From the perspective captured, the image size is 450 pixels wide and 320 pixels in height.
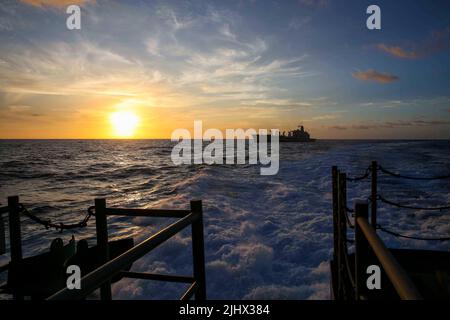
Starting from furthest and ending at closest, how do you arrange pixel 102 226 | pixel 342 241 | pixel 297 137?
pixel 297 137 → pixel 342 241 → pixel 102 226

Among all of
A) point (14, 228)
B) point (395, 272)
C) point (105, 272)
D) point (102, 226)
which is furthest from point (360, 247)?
point (14, 228)

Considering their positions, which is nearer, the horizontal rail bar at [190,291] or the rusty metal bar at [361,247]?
the rusty metal bar at [361,247]

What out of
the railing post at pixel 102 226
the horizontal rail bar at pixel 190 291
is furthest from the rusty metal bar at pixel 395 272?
the railing post at pixel 102 226

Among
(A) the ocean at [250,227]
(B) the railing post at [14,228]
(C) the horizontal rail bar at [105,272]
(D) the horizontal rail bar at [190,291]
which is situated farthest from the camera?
(A) the ocean at [250,227]

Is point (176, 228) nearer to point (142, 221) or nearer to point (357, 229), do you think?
point (357, 229)

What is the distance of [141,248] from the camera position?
6.05 ft

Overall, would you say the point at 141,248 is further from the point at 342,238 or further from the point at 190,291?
the point at 342,238

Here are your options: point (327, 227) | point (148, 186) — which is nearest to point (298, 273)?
point (327, 227)

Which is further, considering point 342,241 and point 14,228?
point 14,228

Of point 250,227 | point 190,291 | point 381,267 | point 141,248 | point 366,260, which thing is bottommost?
point 250,227

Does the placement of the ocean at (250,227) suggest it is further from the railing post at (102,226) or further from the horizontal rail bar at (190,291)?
the horizontal rail bar at (190,291)

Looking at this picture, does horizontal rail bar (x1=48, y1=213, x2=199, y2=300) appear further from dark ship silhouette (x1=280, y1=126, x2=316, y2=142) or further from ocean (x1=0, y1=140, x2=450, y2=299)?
dark ship silhouette (x1=280, y1=126, x2=316, y2=142)

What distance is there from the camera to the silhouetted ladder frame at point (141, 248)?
143 cm

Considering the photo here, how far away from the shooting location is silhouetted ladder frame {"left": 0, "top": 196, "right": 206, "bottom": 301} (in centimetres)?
143
